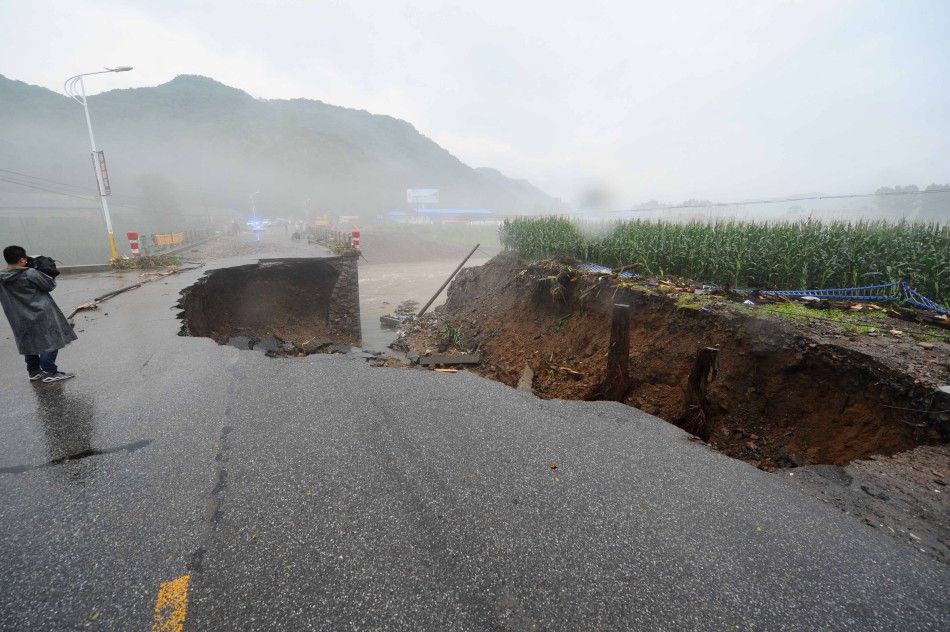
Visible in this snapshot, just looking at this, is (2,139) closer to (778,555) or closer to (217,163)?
(217,163)

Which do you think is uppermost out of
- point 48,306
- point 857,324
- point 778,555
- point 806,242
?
point 806,242

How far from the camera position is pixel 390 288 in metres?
27.0

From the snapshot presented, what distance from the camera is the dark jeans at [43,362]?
465 centimetres

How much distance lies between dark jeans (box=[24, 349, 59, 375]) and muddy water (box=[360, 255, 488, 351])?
671cm

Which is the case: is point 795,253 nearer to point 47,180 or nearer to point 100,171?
point 100,171

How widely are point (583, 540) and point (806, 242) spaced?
8289 mm

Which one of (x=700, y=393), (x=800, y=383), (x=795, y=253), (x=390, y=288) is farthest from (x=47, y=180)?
(x=800, y=383)

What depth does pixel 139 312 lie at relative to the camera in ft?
25.8

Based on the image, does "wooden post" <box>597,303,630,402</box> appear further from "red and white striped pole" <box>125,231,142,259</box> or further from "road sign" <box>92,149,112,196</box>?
"road sign" <box>92,149,112,196</box>

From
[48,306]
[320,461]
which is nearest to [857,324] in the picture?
[320,461]

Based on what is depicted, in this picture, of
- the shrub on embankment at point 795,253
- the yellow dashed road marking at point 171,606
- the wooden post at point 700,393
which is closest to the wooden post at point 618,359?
the wooden post at point 700,393

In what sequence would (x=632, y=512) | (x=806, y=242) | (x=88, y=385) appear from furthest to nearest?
(x=806, y=242) → (x=88, y=385) → (x=632, y=512)

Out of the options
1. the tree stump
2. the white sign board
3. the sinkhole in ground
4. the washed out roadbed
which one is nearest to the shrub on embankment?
the washed out roadbed

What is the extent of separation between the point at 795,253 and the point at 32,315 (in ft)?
38.4
